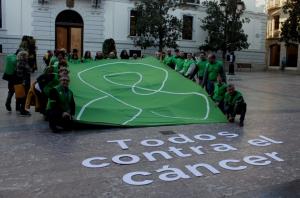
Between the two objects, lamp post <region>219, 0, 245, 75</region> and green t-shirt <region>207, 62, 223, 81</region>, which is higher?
lamp post <region>219, 0, 245, 75</region>

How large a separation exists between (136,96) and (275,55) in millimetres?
42747

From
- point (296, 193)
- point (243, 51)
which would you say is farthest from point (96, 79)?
point (243, 51)

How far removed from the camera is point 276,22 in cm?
5184

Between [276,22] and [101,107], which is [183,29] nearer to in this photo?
[276,22]

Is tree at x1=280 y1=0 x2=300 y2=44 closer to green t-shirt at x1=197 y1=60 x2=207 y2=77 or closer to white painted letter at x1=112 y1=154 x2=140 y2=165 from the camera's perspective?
green t-shirt at x1=197 y1=60 x2=207 y2=77

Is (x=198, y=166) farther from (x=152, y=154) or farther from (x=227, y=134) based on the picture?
(x=227, y=134)

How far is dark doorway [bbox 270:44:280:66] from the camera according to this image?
5034cm

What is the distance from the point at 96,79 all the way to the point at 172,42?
882 inches

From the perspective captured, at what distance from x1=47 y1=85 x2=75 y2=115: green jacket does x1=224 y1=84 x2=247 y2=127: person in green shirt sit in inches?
144

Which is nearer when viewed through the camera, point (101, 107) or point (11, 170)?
point (11, 170)

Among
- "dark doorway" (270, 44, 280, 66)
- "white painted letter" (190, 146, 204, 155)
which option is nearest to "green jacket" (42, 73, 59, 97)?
"white painted letter" (190, 146, 204, 155)

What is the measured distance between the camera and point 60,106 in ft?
29.8

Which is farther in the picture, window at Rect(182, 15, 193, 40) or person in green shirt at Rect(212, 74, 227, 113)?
window at Rect(182, 15, 193, 40)

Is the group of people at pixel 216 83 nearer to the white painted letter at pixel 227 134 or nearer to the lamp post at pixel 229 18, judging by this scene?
the white painted letter at pixel 227 134
